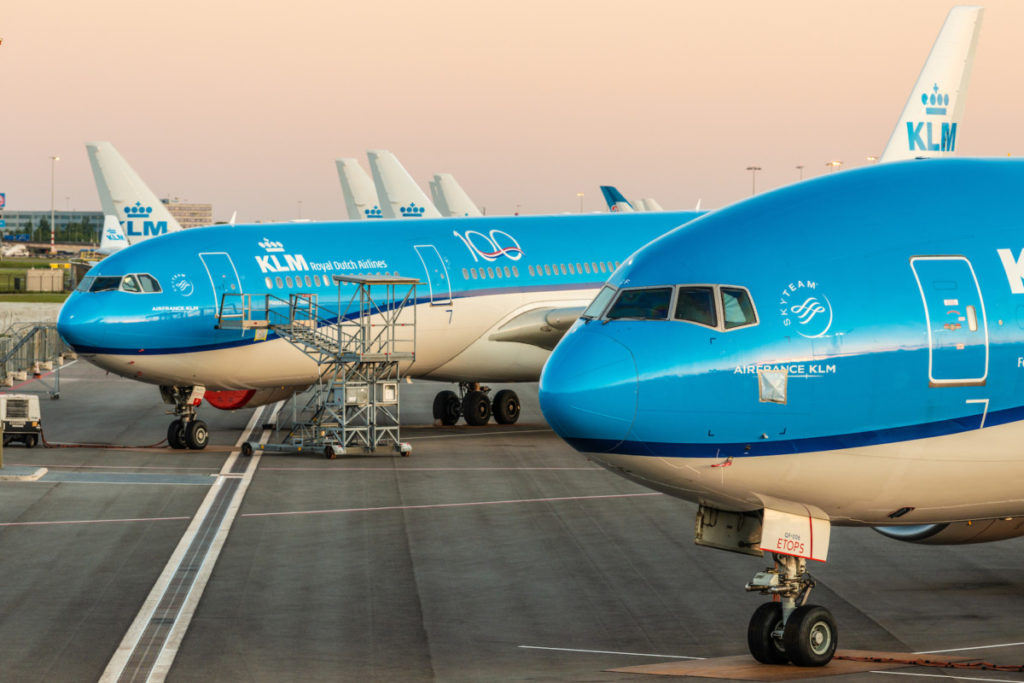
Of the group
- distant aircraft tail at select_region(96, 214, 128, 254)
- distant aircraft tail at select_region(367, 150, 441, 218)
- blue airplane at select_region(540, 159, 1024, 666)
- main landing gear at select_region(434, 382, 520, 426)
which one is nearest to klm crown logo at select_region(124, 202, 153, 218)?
distant aircraft tail at select_region(367, 150, 441, 218)

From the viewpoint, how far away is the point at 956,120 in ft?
188

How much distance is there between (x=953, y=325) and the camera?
44.3 ft

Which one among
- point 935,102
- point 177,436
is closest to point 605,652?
point 177,436

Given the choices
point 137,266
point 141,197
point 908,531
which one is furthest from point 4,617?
point 141,197

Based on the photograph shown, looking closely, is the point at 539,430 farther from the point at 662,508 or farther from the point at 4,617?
the point at 4,617

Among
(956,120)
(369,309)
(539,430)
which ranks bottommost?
(539,430)

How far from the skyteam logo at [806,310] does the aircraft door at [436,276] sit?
75.4 ft

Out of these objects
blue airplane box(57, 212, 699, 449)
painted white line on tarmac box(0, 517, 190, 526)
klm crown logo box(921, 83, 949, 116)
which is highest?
klm crown logo box(921, 83, 949, 116)

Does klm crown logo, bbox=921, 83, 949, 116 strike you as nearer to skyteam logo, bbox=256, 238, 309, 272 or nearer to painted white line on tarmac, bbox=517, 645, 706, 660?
skyteam logo, bbox=256, 238, 309, 272

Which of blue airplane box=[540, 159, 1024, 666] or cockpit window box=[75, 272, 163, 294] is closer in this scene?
blue airplane box=[540, 159, 1024, 666]

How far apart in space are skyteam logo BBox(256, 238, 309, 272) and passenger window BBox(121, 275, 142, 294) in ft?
9.74

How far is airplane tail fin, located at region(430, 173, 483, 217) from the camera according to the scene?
359ft

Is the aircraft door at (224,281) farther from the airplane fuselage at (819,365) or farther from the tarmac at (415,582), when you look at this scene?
the airplane fuselage at (819,365)

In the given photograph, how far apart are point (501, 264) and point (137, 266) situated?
9845 mm
